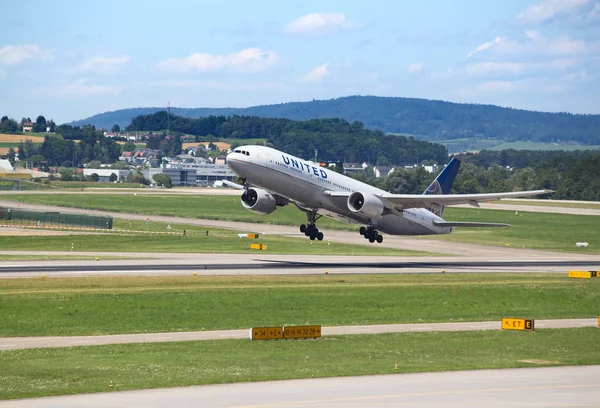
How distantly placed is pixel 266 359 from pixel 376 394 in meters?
8.41

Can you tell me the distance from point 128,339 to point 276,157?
29.7 meters

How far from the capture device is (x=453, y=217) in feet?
452

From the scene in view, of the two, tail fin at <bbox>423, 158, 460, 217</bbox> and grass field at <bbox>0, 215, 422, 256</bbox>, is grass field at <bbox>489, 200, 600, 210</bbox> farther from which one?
tail fin at <bbox>423, 158, 460, 217</bbox>

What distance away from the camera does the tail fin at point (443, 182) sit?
86875 millimetres

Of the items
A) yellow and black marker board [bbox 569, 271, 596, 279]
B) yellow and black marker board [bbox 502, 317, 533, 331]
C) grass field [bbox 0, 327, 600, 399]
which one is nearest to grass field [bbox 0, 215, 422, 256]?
yellow and black marker board [bbox 569, 271, 596, 279]

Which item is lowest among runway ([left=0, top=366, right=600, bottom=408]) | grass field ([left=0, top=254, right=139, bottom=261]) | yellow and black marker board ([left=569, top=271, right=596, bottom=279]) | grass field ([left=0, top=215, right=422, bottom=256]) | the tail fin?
grass field ([left=0, top=215, right=422, bottom=256])

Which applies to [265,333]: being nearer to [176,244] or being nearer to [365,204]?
[365,204]

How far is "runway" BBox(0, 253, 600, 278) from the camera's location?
68.6 metres

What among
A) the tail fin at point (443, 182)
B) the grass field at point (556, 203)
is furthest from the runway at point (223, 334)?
the grass field at point (556, 203)

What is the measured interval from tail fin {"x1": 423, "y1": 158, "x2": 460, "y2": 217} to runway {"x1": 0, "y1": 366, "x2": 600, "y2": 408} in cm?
5138

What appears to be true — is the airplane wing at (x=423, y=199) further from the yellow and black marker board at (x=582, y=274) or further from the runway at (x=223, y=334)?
the runway at (x=223, y=334)

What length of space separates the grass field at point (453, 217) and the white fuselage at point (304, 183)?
518 centimetres

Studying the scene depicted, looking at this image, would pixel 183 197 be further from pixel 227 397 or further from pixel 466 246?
pixel 227 397

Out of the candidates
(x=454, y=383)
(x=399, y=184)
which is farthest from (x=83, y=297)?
(x=399, y=184)
